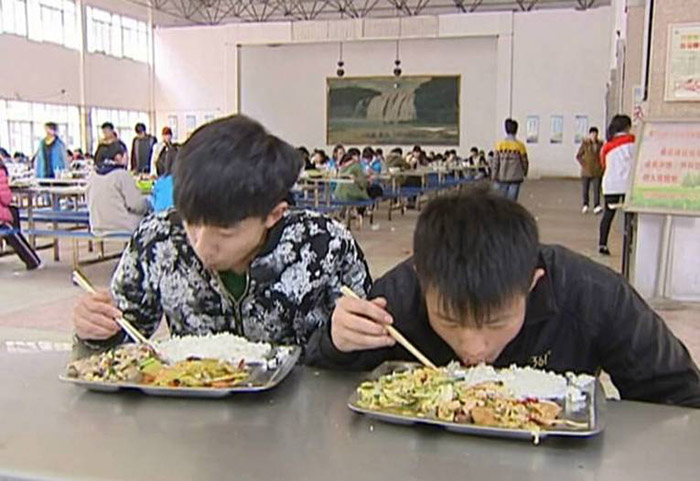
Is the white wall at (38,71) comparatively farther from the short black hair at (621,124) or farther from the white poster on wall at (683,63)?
the white poster on wall at (683,63)

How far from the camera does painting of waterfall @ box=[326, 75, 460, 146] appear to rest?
59.4 ft

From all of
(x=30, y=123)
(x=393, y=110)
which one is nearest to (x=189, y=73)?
(x=30, y=123)

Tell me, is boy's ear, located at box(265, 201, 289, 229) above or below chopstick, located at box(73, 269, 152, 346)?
above

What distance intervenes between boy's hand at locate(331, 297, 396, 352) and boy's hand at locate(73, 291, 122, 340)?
406 mm

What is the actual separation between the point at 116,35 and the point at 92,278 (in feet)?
44.2

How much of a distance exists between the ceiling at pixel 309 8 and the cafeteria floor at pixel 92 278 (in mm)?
8355

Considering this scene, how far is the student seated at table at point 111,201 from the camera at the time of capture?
5621 millimetres

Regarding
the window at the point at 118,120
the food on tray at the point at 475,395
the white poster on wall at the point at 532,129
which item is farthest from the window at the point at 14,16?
the food on tray at the point at 475,395

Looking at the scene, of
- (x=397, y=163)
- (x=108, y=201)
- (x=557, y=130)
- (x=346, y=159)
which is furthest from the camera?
(x=557, y=130)

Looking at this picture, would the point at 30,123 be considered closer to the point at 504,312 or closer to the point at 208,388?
the point at 208,388

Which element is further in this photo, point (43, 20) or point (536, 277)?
point (43, 20)

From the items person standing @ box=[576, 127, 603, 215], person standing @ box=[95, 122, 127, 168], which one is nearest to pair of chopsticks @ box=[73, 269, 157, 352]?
person standing @ box=[95, 122, 127, 168]

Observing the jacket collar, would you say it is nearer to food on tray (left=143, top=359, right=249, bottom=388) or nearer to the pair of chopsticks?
food on tray (left=143, top=359, right=249, bottom=388)

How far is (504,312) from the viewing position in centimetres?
108
